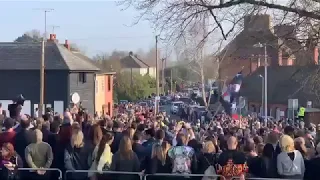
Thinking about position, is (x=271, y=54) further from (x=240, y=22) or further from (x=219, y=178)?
(x=219, y=178)

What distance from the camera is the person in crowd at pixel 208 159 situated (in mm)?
10883

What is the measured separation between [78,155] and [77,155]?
0.07 feet

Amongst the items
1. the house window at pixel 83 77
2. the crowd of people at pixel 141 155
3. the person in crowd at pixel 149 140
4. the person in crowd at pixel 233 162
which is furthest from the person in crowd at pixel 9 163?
the house window at pixel 83 77

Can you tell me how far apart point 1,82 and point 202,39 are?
37.9 meters

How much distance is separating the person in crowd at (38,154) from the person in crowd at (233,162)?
10.9ft

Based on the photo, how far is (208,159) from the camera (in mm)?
10969

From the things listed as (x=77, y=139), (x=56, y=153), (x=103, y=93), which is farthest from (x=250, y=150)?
(x=103, y=93)

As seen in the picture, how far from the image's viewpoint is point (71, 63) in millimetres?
50812

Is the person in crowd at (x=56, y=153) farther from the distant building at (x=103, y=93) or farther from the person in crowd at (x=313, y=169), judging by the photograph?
the distant building at (x=103, y=93)

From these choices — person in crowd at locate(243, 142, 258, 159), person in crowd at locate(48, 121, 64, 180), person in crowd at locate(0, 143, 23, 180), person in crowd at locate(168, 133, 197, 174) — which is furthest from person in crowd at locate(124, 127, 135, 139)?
person in crowd at locate(243, 142, 258, 159)

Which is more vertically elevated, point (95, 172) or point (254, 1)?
point (254, 1)

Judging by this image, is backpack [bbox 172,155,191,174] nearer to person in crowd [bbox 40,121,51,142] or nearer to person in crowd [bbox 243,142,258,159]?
person in crowd [bbox 243,142,258,159]

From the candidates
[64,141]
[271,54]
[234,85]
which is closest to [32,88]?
[234,85]

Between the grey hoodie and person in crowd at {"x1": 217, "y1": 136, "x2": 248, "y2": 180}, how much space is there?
66cm
